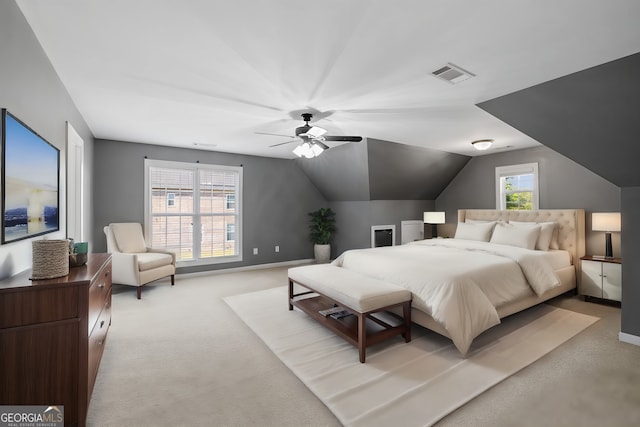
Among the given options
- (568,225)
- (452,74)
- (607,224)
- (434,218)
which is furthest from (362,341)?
(434,218)

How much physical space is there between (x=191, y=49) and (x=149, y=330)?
2.73 meters

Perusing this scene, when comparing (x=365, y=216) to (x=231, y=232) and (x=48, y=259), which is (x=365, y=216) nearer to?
(x=231, y=232)

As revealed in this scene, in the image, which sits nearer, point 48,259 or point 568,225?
point 48,259

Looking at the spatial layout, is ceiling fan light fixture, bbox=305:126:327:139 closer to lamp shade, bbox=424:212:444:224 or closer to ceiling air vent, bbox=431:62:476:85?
ceiling air vent, bbox=431:62:476:85

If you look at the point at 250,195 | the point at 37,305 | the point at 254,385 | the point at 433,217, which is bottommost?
the point at 254,385

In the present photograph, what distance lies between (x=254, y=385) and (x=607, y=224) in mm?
4751

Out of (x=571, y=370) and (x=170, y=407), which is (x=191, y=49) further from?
(x=571, y=370)

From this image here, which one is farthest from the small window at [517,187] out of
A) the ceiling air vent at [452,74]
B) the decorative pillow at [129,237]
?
the decorative pillow at [129,237]

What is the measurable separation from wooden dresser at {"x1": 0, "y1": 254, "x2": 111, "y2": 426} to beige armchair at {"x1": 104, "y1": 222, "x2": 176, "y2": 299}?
8.37ft

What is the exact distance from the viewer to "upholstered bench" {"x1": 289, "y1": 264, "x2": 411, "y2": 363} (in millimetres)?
2518

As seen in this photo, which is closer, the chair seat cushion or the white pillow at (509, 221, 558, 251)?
the chair seat cushion

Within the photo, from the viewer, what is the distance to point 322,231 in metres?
6.69

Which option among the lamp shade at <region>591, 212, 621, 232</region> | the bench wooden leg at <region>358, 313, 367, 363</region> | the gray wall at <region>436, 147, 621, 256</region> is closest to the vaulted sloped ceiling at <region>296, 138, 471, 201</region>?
the gray wall at <region>436, 147, 621, 256</region>

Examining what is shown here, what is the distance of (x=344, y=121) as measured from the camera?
12.2ft
